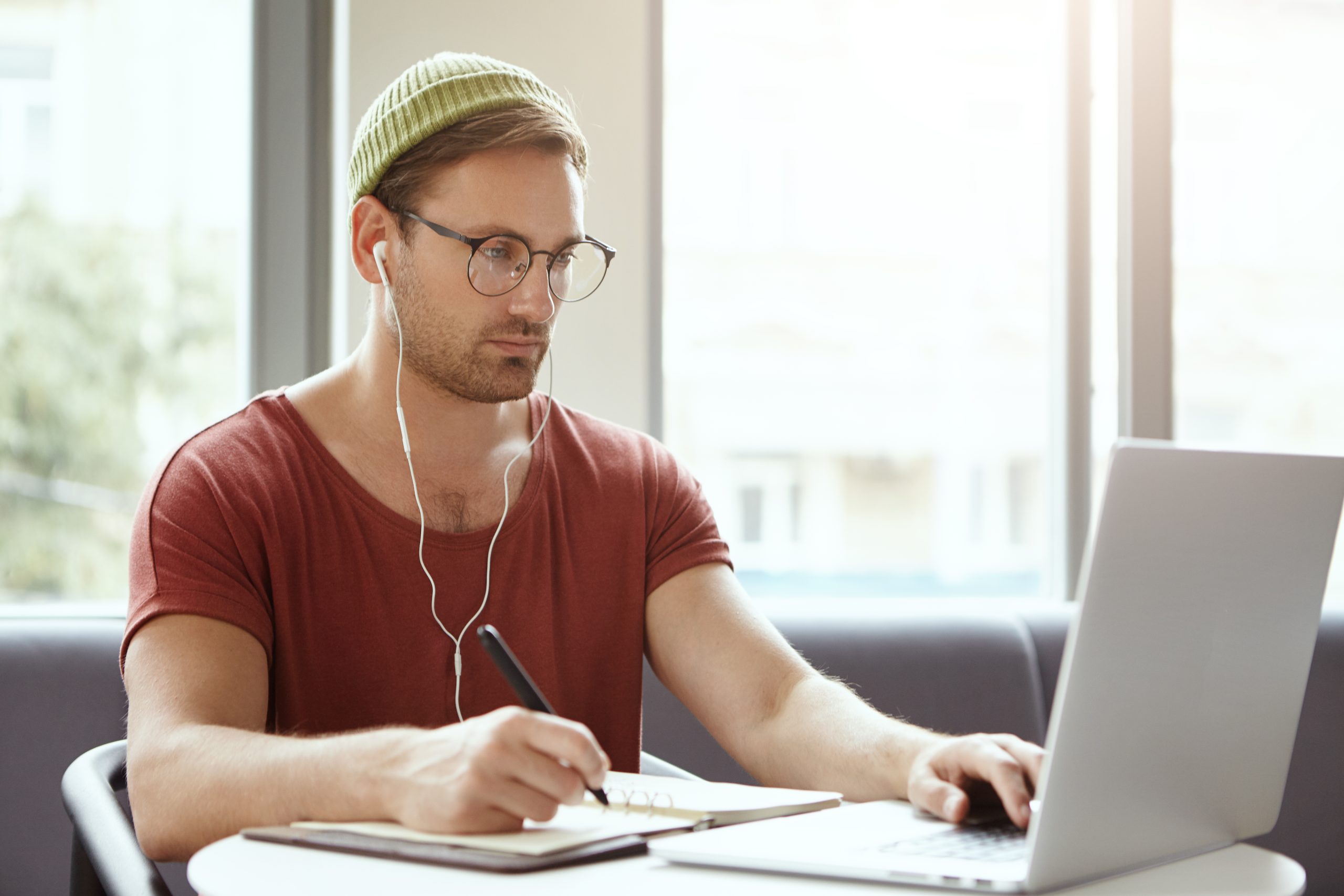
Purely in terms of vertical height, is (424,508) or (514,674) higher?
(424,508)

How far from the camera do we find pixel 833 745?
1266 millimetres

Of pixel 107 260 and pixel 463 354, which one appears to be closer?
pixel 463 354

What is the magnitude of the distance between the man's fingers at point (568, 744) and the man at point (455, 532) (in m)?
0.32

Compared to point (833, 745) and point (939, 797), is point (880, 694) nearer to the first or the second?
point (833, 745)

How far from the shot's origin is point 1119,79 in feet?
8.62

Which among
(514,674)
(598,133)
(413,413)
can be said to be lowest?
(514,674)

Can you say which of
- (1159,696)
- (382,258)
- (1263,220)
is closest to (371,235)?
(382,258)

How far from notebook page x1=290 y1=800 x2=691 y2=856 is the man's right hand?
0.04ft

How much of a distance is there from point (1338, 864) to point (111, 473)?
7.79 feet

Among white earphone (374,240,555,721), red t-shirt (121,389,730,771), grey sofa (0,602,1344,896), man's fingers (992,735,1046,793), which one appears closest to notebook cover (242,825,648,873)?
man's fingers (992,735,1046,793)

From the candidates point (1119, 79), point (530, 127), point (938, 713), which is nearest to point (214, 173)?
point (530, 127)

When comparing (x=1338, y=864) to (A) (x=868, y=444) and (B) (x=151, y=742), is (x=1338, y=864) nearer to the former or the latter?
(A) (x=868, y=444)

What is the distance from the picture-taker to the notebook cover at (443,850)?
776 millimetres

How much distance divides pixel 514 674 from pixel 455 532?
57 cm
